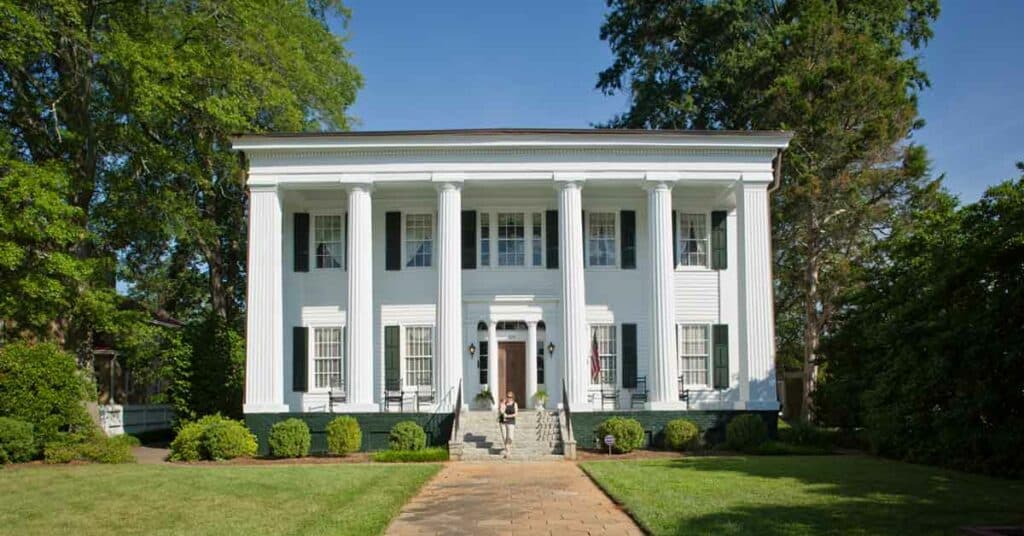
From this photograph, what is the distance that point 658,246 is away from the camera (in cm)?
2706

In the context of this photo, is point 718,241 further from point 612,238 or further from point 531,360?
point 531,360

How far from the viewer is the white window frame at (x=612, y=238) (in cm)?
2889

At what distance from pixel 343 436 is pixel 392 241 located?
6.65 meters

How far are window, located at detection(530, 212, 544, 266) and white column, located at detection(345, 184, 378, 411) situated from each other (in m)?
5.19

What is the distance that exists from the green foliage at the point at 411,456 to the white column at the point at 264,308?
13.2 feet

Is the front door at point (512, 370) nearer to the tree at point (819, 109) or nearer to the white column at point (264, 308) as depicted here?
the white column at point (264, 308)

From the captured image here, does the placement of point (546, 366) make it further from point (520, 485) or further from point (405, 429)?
point (520, 485)

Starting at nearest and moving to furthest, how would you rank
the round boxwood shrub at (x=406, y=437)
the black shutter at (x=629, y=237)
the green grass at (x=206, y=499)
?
the green grass at (x=206, y=499), the round boxwood shrub at (x=406, y=437), the black shutter at (x=629, y=237)

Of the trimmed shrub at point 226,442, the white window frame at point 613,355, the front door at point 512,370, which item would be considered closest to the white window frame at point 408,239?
the front door at point 512,370

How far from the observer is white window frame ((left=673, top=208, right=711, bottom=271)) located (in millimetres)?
28906

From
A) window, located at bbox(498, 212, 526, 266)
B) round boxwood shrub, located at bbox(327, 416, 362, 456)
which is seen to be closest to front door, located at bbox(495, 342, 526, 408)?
window, located at bbox(498, 212, 526, 266)

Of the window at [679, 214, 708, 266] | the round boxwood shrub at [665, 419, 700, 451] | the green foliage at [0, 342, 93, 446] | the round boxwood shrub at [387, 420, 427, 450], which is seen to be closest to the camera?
the green foliage at [0, 342, 93, 446]

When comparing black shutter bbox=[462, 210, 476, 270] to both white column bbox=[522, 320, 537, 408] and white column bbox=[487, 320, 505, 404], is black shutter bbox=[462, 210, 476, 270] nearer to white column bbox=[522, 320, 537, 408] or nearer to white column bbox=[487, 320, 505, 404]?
white column bbox=[487, 320, 505, 404]

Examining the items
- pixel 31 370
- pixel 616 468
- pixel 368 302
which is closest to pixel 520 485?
pixel 616 468
